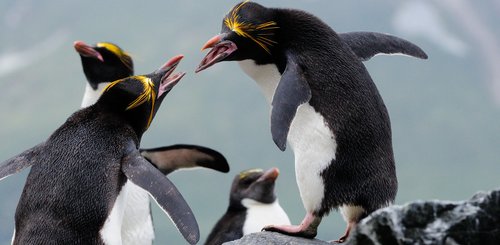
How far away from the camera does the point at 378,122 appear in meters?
3.49

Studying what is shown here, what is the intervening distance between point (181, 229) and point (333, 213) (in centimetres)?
63

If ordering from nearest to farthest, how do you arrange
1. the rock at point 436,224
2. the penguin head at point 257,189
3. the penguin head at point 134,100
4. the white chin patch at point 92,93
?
the rock at point 436,224
the penguin head at point 134,100
the white chin patch at point 92,93
the penguin head at point 257,189

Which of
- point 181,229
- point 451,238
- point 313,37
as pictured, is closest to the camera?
point 451,238

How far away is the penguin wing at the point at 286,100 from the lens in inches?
131

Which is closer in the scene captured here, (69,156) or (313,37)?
(69,156)

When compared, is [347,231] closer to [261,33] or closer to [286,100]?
[286,100]

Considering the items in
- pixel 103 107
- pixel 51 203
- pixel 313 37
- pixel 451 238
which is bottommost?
pixel 51 203

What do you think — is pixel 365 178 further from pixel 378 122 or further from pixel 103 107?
pixel 103 107

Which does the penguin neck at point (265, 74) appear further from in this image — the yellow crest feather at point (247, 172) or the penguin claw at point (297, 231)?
the yellow crest feather at point (247, 172)

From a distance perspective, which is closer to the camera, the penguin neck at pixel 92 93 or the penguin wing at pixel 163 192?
the penguin wing at pixel 163 192

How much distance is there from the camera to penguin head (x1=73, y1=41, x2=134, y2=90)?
5.53 metres

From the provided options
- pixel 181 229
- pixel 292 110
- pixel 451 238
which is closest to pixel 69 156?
pixel 181 229

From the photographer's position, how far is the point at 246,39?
12.3 ft

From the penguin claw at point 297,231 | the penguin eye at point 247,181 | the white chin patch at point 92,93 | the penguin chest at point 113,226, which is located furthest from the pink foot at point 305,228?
the penguin eye at point 247,181
